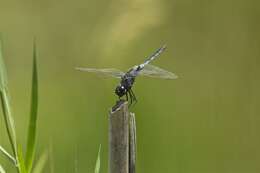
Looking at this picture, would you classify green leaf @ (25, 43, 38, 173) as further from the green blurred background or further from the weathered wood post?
the green blurred background

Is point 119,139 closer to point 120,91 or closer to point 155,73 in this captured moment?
point 120,91

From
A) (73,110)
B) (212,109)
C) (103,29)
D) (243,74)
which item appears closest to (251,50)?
(243,74)

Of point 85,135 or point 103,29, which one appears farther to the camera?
point 103,29

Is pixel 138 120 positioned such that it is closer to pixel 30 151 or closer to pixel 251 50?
pixel 251 50

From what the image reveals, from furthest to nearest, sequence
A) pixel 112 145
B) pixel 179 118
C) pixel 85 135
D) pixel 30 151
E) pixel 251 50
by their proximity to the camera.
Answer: pixel 251 50
pixel 179 118
pixel 85 135
pixel 30 151
pixel 112 145

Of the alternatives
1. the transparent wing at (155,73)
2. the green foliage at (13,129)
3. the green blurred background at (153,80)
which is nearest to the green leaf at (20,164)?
the green foliage at (13,129)

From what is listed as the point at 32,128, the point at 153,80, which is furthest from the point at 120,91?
the point at 153,80

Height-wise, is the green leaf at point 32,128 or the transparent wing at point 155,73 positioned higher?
the transparent wing at point 155,73

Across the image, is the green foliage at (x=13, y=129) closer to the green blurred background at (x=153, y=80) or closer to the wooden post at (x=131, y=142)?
the wooden post at (x=131, y=142)
